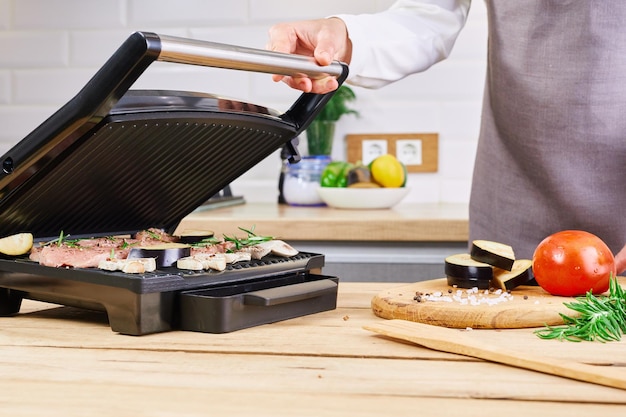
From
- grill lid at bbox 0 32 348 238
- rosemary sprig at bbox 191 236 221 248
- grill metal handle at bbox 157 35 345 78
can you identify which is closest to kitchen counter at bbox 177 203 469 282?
grill lid at bbox 0 32 348 238

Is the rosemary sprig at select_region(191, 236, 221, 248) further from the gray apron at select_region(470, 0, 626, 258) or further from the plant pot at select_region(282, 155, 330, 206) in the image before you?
the plant pot at select_region(282, 155, 330, 206)

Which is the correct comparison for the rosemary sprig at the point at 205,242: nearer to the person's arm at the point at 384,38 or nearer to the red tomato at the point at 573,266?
the person's arm at the point at 384,38

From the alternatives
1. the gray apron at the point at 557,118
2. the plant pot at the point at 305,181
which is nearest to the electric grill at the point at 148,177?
the gray apron at the point at 557,118

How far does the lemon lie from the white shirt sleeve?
2.45 ft

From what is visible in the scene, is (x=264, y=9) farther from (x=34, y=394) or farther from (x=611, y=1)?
(x=34, y=394)

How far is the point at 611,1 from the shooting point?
64.6 inches

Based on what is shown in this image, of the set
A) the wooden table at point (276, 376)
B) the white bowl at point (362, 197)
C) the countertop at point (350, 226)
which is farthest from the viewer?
the white bowl at point (362, 197)

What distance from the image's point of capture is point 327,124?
2.89 metres

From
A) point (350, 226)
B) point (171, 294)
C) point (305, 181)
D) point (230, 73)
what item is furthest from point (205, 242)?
point (230, 73)

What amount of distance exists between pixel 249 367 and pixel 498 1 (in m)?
1.22

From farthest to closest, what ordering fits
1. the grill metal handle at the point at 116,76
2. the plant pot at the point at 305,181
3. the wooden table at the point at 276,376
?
the plant pot at the point at 305,181 < the grill metal handle at the point at 116,76 < the wooden table at the point at 276,376

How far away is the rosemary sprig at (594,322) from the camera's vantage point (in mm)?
983

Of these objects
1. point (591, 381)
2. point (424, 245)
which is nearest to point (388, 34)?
point (424, 245)

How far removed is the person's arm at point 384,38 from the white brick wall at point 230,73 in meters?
1.00
